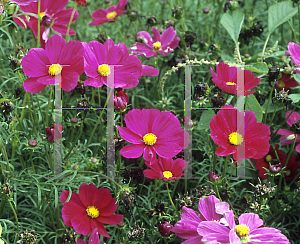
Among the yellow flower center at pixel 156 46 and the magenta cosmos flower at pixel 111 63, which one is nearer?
the magenta cosmos flower at pixel 111 63

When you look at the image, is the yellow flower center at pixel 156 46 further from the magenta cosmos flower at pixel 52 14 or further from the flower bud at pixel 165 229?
the flower bud at pixel 165 229

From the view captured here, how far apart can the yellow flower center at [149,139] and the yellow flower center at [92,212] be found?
18 cm

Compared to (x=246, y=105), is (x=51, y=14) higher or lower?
higher

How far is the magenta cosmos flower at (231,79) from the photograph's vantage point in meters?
0.72

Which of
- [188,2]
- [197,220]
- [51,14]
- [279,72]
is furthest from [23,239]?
[188,2]

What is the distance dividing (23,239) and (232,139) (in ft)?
1.48

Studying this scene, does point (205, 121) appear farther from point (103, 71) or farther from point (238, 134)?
point (103, 71)

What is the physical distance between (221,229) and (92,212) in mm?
297

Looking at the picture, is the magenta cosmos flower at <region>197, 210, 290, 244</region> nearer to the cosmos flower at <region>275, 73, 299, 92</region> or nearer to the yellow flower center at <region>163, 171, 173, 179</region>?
the yellow flower center at <region>163, 171, 173, 179</region>

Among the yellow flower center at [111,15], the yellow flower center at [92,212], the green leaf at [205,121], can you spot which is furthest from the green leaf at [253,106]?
the yellow flower center at [111,15]

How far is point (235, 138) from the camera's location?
73 cm

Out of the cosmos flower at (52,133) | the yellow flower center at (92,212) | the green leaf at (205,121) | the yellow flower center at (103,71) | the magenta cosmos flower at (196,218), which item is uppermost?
the yellow flower center at (103,71)

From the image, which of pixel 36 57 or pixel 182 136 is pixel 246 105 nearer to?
pixel 182 136

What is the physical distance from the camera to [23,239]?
26.2 inches
